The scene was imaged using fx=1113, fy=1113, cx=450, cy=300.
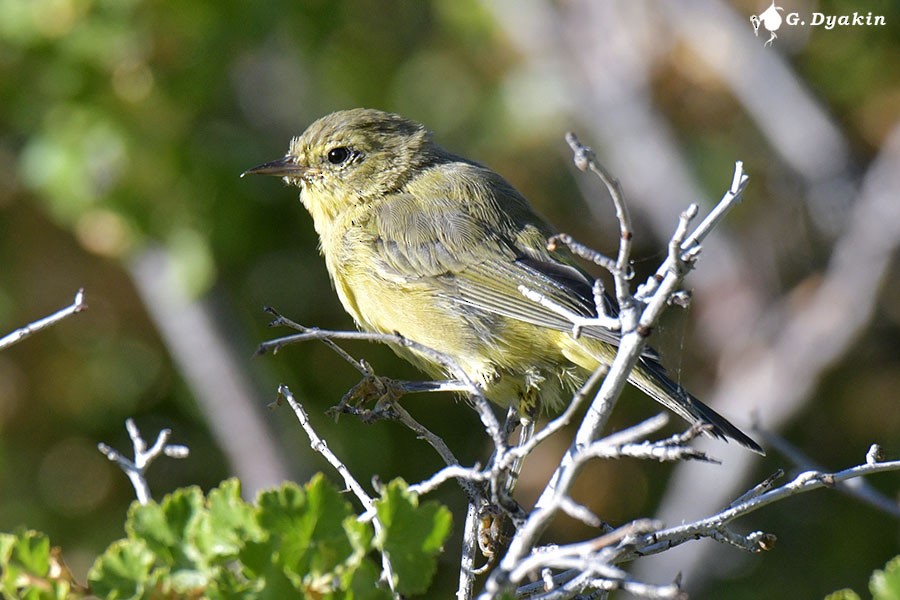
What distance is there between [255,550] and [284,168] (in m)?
3.02

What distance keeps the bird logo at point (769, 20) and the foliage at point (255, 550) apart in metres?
5.31

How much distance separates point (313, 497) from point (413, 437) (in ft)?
13.4

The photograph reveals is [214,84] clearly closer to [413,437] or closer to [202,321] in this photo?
[202,321]

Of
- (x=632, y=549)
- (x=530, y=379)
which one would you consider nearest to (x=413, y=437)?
(x=530, y=379)

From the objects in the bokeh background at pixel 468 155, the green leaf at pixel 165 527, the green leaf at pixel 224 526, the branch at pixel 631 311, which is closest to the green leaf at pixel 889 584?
the branch at pixel 631 311

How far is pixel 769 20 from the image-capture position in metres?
6.62

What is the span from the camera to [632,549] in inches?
98.9

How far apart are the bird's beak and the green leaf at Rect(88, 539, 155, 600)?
285 cm

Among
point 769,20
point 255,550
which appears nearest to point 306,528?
point 255,550

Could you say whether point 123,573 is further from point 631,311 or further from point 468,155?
point 468,155

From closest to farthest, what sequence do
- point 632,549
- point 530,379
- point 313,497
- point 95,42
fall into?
point 313,497, point 632,549, point 530,379, point 95,42

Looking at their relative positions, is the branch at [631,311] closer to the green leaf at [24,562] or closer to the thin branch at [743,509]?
the thin branch at [743,509]

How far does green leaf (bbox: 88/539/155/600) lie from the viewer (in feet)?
6.79

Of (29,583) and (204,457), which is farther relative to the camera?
(204,457)
